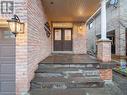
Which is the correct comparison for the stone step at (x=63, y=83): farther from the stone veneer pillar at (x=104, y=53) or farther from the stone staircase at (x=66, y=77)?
the stone veneer pillar at (x=104, y=53)

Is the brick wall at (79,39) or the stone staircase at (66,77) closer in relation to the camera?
the stone staircase at (66,77)

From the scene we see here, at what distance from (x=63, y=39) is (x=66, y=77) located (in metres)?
7.51

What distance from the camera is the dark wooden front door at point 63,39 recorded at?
42.9 feet

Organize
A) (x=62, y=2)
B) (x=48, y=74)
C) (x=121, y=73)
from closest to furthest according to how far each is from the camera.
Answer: (x=48, y=74)
(x=62, y=2)
(x=121, y=73)

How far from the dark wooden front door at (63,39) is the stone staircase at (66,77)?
6770 mm

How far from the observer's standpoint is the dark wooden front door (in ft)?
42.9

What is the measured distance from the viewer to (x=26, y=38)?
4.65m

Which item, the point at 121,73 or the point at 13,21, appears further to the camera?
the point at 121,73

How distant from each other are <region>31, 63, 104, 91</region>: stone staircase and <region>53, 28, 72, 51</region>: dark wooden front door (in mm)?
6770

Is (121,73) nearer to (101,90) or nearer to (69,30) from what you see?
(69,30)

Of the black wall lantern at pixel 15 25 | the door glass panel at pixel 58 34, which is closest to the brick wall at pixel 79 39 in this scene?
the door glass panel at pixel 58 34

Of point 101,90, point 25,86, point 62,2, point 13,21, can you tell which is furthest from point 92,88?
point 62,2

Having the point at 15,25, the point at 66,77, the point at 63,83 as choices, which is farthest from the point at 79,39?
the point at 15,25

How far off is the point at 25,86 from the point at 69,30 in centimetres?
875
